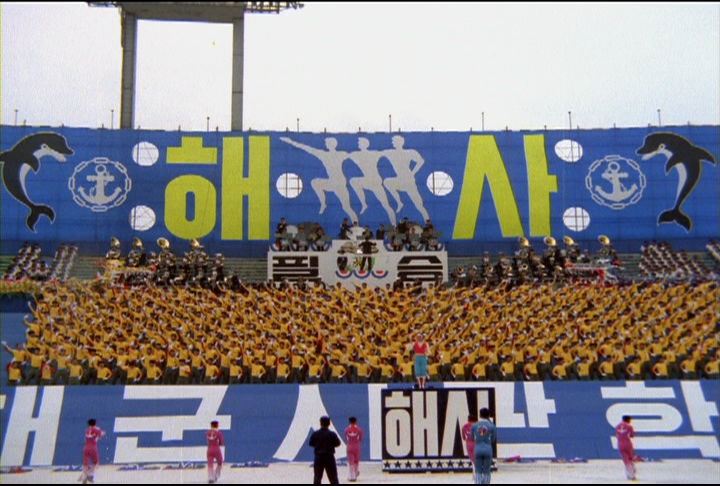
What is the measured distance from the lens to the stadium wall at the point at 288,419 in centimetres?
2542

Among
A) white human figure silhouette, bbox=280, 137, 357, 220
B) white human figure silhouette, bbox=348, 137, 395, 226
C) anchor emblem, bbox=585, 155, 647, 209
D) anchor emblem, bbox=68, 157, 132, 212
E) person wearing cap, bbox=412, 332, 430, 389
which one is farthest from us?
anchor emblem, bbox=585, 155, 647, 209

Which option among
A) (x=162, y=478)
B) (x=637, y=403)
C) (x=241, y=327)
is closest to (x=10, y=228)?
(x=241, y=327)

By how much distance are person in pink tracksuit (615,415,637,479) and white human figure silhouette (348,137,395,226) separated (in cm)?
2116

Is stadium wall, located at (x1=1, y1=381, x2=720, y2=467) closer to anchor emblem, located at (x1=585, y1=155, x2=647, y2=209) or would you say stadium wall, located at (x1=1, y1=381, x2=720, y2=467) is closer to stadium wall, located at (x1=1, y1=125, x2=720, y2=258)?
stadium wall, located at (x1=1, y1=125, x2=720, y2=258)

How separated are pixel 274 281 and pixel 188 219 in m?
7.25

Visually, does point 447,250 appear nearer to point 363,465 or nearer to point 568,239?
point 568,239

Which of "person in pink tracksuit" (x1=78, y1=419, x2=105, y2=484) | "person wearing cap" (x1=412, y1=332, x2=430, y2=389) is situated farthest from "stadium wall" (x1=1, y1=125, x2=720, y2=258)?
"person in pink tracksuit" (x1=78, y1=419, x2=105, y2=484)

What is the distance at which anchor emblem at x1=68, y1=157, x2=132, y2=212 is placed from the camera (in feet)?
139

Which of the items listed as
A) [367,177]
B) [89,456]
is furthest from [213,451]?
[367,177]

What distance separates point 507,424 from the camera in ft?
85.4

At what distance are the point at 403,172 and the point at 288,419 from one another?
757 inches

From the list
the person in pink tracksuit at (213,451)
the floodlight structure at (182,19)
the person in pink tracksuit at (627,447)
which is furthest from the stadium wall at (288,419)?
the floodlight structure at (182,19)

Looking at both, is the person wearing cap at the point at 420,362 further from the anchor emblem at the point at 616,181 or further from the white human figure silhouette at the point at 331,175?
the anchor emblem at the point at 616,181

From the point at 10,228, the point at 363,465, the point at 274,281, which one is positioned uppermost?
the point at 10,228
